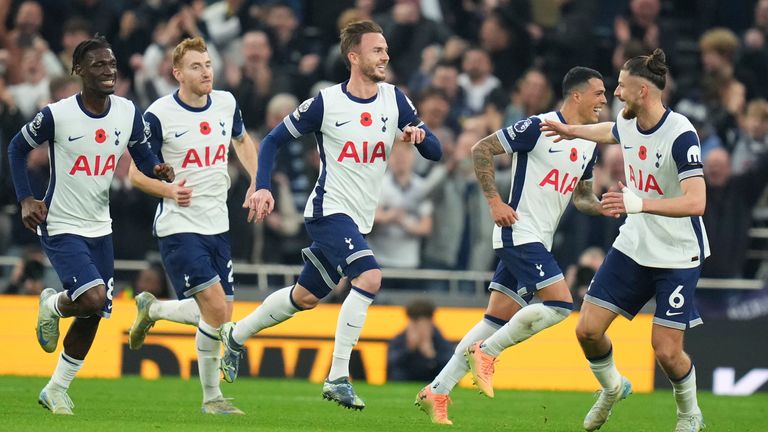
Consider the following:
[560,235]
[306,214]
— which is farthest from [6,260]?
[306,214]

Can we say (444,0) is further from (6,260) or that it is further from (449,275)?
(6,260)

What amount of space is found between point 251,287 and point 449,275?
2512 millimetres

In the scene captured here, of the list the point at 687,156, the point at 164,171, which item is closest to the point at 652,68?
the point at 687,156

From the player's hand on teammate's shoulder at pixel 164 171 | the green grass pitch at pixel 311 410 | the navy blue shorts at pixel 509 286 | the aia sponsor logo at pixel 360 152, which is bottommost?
the green grass pitch at pixel 311 410

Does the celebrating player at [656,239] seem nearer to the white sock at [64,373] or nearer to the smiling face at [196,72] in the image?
the smiling face at [196,72]

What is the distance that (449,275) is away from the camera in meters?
18.4

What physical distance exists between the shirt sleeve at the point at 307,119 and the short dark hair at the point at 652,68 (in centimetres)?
247

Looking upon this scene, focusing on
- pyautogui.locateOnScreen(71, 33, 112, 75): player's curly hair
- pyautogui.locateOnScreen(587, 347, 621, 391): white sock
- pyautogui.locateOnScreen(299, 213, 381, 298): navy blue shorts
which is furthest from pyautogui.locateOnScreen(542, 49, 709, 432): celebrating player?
pyautogui.locateOnScreen(71, 33, 112, 75): player's curly hair

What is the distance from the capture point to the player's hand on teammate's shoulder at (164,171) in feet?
38.2

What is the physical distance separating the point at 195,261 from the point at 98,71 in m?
1.73

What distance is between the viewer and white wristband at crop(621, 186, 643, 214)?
395 inches

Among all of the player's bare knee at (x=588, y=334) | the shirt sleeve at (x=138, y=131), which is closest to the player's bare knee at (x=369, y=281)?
the player's bare knee at (x=588, y=334)

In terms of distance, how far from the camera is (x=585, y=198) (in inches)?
477

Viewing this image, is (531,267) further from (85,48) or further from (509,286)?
(85,48)
